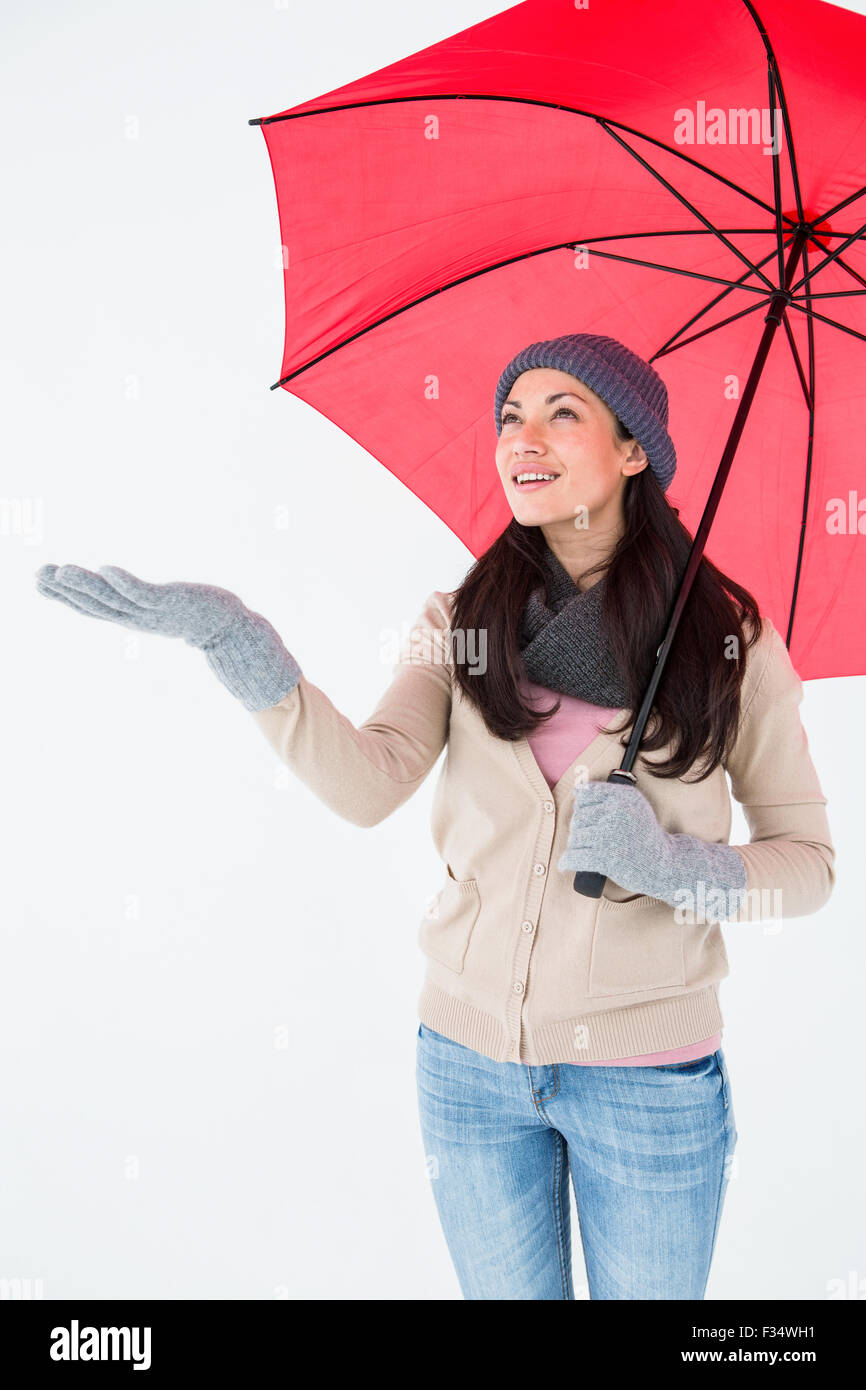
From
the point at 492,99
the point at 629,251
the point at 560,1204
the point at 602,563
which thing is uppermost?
the point at 492,99

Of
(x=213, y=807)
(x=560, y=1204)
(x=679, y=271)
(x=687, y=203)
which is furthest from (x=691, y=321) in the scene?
(x=213, y=807)

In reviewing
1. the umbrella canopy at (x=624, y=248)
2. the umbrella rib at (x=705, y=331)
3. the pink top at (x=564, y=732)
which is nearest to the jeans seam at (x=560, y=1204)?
the pink top at (x=564, y=732)

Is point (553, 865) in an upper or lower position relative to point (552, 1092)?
upper

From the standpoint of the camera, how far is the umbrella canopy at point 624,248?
4.55 ft

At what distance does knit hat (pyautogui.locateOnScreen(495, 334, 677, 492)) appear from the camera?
1.55 m

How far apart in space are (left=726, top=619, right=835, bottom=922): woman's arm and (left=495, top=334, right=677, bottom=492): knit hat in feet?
1.17

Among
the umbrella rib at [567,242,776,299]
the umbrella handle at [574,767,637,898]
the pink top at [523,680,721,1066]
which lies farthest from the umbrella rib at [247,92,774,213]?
the umbrella handle at [574,767,637,898]

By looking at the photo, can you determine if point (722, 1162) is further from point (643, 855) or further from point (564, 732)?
point (564, 732)

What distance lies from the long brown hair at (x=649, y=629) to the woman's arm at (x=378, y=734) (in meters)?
0.05

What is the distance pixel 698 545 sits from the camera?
59.6 inches

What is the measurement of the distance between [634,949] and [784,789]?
31 centimetres

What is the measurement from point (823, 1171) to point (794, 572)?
167cm

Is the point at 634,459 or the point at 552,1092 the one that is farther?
the point at 634,459

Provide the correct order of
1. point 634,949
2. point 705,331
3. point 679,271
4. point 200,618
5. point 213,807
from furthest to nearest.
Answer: point 213,807 < point 705,331 < point 679,271 < point 634,949 < point 200,618
